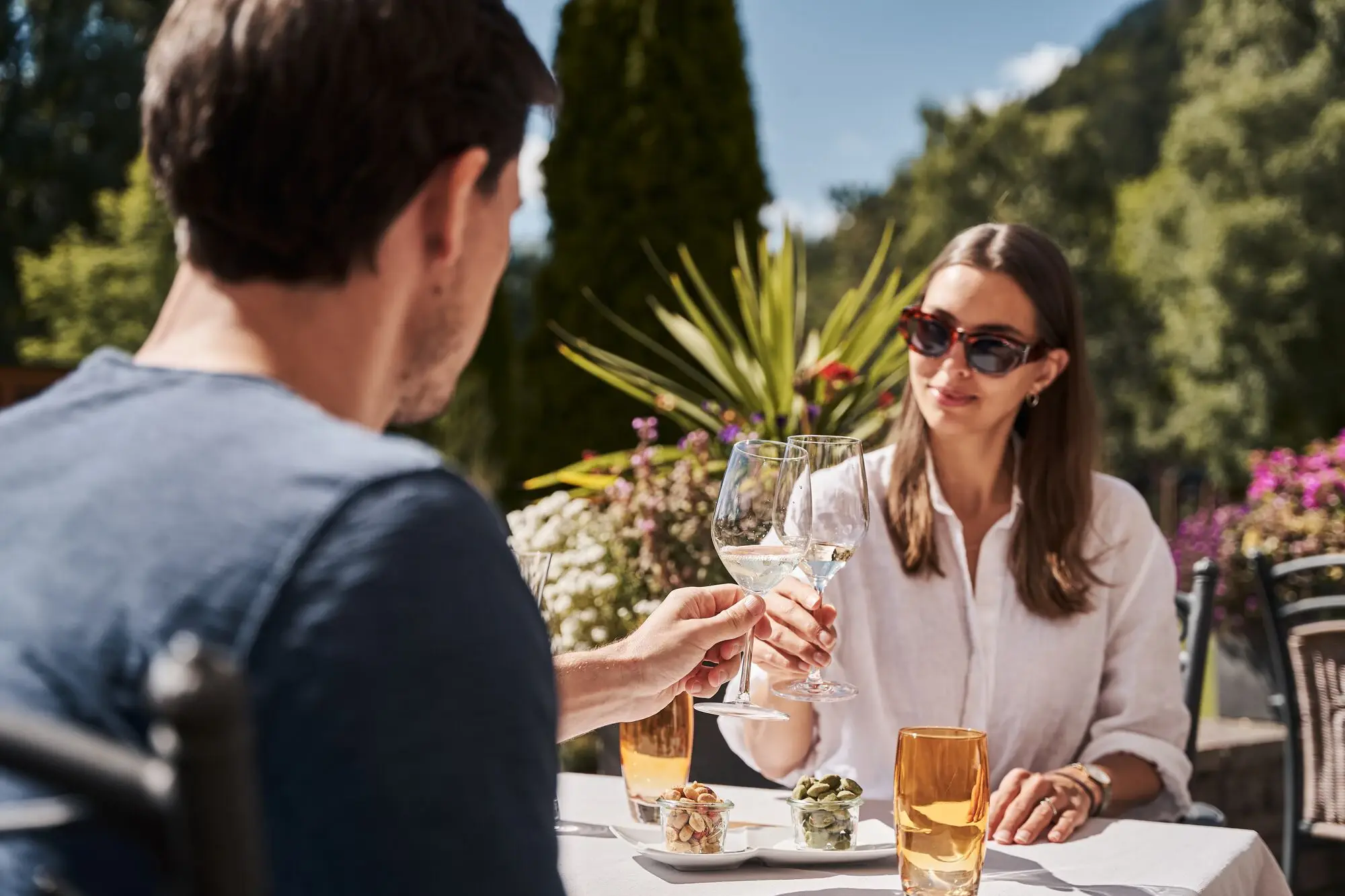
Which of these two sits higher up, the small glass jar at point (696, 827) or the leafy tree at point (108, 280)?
the leafy tree at point (108, 280)

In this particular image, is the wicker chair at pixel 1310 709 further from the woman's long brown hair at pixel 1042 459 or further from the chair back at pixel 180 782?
the chair back at pixel 180 782

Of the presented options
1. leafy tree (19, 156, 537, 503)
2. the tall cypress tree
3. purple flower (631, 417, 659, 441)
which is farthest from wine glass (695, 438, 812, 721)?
leafy tree (19, 156, 537, 503)

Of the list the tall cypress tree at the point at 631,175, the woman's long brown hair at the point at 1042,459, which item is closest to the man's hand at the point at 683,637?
the woman's long brown hair at the point at 1042,459

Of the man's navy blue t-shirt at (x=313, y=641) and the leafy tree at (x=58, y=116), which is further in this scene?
the leafy tree at (x=58, y=116)

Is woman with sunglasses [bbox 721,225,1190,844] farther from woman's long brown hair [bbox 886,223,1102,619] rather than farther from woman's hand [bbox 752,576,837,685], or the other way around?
woman's hand [bbox 752,576,837,685]

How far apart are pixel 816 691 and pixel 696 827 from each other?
255mm

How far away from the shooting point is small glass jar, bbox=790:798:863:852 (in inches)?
74.2

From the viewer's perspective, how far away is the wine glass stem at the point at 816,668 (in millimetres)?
1998

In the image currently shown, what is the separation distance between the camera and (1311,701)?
354cm

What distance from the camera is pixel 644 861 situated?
1.85 meters

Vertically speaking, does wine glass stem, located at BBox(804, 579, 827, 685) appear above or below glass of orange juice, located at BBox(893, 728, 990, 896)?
above

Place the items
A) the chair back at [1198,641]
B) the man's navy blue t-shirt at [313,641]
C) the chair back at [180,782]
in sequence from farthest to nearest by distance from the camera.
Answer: the chair back at [1198,641]
the man's navy blue t-shirt at [313,641]
the chair back at [180,782]

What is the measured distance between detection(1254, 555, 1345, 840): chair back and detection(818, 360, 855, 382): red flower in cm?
151

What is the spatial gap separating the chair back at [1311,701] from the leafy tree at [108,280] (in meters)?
22.0
